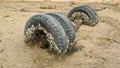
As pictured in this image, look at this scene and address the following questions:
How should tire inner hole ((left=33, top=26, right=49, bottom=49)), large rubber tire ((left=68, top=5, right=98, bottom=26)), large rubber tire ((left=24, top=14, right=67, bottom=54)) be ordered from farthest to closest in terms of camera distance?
large rubber tire ((left=68, top=5, right=98, bottom=26)) → tire inner hole ((left=33, top=26, right=49, bottom=49)) → large rubber tire ((left=24, top=14, right=67, bottom=54))

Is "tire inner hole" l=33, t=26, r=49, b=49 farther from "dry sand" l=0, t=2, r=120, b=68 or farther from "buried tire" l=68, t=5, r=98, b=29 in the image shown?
"buried tire" l=68, t=5, r=98, b=29

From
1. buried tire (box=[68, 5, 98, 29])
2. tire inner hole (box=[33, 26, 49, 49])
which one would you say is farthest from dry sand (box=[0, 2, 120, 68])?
buried tire (box=[68, 5, 98, 29])

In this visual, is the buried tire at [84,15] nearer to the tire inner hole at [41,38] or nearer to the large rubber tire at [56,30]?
the tire inner hole at [41,38]

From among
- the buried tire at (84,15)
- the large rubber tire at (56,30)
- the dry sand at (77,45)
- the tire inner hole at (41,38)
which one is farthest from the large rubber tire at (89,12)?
the large rubber tire at (56,30)

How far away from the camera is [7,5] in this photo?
37.0 ft

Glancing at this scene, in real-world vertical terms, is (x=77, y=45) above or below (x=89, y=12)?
below

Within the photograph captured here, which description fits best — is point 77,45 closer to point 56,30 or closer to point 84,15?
point 56,30

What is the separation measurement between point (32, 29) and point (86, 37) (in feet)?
6.00

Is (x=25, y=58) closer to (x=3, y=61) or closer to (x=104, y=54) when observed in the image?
(x=3, y=61)

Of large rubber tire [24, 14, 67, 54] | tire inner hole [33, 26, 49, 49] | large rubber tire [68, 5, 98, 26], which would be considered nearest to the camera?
large rubber tire [24, 14, 67, 54]

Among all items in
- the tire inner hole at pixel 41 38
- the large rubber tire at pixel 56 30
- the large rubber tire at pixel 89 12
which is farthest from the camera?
the large rubber tire at pixel 89 12

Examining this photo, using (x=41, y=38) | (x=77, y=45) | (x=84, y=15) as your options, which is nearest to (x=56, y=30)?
(x=41, y=38)

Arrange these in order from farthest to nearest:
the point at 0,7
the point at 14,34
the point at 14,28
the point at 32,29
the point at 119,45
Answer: the point at 0,7 < the point at 14,28 < the point at 14,34 < the point at 119,45 < the point at 32,29

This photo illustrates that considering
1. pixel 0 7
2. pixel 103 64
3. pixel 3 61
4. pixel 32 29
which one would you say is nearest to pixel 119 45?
pixel 103 64
